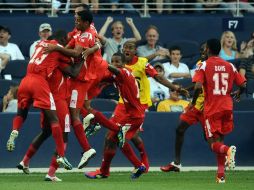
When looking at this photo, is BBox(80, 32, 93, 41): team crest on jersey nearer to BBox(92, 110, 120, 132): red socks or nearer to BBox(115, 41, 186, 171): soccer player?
BBox(92, 110, 120, 132): red socks

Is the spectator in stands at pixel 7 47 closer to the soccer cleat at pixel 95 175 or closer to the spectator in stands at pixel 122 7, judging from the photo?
the spectator in stands at pixel 122 7

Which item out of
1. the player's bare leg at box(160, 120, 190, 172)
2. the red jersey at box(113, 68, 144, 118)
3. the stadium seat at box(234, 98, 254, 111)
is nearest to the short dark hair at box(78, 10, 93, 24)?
the red jersey at box(113, 68, 144, 118)

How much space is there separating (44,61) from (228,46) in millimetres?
7250

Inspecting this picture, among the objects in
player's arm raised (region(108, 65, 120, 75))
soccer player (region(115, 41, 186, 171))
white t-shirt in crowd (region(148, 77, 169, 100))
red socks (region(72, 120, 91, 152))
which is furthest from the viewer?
white t-shirt in crowd (region(148, 77, 169, 100))

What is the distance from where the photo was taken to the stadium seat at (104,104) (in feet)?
73.2

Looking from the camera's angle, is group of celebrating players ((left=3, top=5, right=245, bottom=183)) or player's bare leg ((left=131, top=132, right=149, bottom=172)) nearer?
group of celebrating players ((left=3, top=5, right=245, bottom=183))

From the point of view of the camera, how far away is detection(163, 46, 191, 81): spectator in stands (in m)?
23.7

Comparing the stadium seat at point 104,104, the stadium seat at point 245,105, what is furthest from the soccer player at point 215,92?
the stadium seat at point 245,105

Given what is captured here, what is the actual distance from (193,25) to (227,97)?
7.88 meters

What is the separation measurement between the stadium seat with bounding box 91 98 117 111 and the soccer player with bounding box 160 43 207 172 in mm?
1726

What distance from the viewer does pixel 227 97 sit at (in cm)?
1848

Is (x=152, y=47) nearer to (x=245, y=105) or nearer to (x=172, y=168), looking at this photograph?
(x=245, y=105)

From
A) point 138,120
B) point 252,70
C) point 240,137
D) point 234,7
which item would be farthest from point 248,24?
point 138,120

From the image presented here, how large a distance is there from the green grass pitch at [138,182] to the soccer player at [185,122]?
0.29 m
